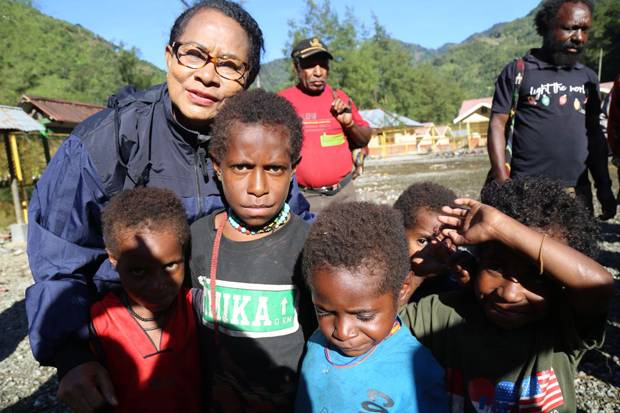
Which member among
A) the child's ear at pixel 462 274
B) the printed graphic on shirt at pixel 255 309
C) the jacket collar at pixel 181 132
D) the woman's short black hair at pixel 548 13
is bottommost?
the printed graphic on shirt at pixel 255 309

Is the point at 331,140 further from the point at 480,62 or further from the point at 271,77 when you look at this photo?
the point at 480,62

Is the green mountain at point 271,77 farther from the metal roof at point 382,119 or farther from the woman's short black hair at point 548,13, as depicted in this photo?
the metal roof at point 382,119

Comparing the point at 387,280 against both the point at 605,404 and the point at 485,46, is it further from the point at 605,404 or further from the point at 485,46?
the point at 485,46

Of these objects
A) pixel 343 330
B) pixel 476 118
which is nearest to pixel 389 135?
pixel 476 118

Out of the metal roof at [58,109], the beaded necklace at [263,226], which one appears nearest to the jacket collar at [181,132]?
the beaded necklace at [263,226]

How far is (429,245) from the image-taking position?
2285mm

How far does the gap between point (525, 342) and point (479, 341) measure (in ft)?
0.60

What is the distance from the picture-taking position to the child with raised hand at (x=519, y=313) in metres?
1.63

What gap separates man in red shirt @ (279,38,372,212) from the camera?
4523mm

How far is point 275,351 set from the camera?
1997 millimetres

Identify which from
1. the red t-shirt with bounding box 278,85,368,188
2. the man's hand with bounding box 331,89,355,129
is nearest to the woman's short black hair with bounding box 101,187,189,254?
the man's hand with bounding box 331,89,355,129

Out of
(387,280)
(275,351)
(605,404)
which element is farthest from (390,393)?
(605,404)

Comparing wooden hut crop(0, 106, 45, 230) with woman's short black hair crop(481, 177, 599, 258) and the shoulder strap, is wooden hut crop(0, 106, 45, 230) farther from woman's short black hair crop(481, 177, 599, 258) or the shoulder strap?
woman's short black hair crop(481, 177, 599, 258)

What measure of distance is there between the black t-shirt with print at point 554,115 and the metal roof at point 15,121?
33.5ft
